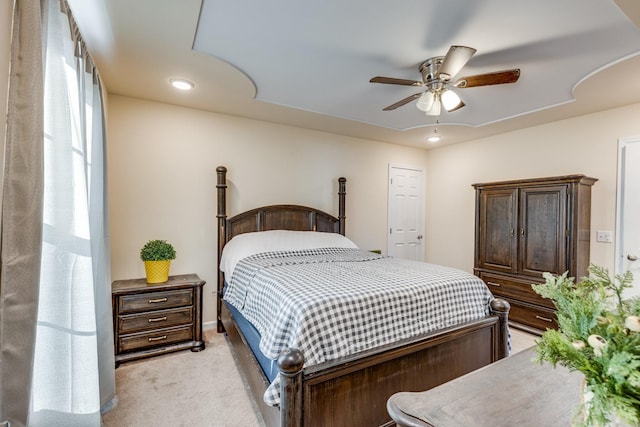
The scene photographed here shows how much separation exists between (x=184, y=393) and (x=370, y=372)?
1445mm

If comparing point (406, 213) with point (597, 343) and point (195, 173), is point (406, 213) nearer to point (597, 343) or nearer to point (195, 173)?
point (195, 173)

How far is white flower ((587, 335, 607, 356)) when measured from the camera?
609 mm

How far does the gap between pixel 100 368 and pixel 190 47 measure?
2243 mm

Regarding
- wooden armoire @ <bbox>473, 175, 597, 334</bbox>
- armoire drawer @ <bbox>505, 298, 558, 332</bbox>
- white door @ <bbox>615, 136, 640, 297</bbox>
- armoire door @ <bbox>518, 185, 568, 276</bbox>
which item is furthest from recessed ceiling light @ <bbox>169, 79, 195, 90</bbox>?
white door @ <bbox>615, 136, 640, 297</bbox>

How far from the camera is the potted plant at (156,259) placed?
2.71 meters

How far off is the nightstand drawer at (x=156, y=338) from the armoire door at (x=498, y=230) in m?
3.59

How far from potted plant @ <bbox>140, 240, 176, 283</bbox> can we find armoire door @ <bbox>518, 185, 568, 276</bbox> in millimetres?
3846

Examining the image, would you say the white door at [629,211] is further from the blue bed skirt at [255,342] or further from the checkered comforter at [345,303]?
the blue bed skirt at [255,342]

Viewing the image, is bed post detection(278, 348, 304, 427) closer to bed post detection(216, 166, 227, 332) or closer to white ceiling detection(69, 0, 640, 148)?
white ceiling detection(69, 0, 640, 148)

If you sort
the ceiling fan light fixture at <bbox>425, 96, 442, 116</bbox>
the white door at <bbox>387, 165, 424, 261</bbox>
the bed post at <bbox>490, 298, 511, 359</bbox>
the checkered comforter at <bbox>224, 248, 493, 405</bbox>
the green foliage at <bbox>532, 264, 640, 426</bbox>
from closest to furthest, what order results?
the green foliage at <bbox>532, 264, 640, 426</bbox>
the checkered comforter at <bbox>224, 248, 493, 405</bbox>
the bed post at <bbox>490, 298, 511, 359</bbox>
the ceiling fan light fixture at <bbox>425, 96, 442, 116</bbox>
the white door at <bbox>387, 165, 424, 261</bbox>

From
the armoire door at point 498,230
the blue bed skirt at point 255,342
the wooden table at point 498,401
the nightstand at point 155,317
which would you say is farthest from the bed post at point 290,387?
the armoire door at point 498,230

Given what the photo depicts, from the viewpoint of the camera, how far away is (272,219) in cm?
366

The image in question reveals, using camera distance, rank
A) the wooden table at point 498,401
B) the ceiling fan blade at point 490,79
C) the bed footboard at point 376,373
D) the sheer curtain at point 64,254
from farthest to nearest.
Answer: the ceiling fan blade at point 490,79 → the bed footboard at point 376,373 → the sheer curtain at point 64,254 → the wooden table at point 498,401

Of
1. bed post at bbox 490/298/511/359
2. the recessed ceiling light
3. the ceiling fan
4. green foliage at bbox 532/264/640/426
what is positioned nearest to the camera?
green foliage at bbox 532/264/640/426
